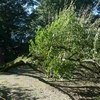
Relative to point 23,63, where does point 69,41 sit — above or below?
above

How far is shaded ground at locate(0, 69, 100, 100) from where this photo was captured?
5.80 meters

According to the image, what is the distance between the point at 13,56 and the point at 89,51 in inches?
413

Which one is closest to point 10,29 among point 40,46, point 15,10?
point 15,10

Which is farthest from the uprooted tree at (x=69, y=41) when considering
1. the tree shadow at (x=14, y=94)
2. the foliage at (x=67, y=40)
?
the tree shadow at (x=14, y=94)

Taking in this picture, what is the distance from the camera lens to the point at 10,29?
1599cm

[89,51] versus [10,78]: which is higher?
[89,51]

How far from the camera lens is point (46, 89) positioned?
640cm

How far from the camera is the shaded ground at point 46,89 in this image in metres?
5.80

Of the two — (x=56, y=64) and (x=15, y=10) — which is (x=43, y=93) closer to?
(x=56, y=64)

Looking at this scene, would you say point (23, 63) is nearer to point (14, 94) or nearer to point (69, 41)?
point (14, 94)

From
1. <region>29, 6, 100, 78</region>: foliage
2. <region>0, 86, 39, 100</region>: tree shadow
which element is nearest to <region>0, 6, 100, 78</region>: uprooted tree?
<region>29, 6, 100, 78</region>: foliage

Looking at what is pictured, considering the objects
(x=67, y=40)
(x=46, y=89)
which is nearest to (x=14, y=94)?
(x=46, y=89)

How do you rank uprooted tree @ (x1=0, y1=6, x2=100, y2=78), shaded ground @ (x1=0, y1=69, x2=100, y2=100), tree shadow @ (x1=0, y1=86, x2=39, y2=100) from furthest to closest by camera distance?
uprooted tree @ (x1=0, y1=6, x2=100, y2=78)
shaded ground @ (x1=0, y1=69, x2=100, y2=100)
tree shadow @ (x1=0, y1=86, x2=39, y2=100)

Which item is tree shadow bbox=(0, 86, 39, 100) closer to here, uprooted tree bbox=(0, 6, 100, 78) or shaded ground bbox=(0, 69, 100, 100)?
shaded ground bbox=(0, 69, 100, 100)
